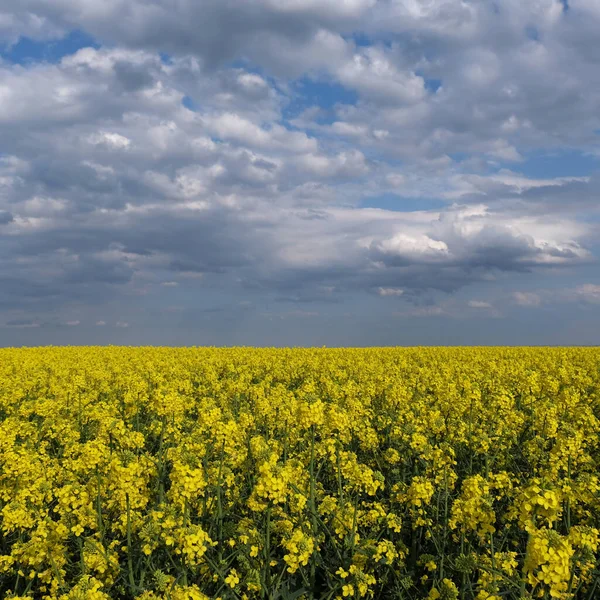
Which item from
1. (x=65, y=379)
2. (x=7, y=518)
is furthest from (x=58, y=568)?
(x=65, y=379)

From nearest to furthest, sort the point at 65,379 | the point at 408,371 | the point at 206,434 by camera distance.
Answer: the point at 206,434
the point at 65,379
the point at 408,371

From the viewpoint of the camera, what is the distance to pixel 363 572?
582 cm

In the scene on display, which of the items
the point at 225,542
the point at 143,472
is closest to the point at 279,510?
the point at 225,542

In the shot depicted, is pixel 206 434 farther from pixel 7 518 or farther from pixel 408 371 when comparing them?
pixel 408 371

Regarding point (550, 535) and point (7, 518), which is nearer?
point (550, 535)

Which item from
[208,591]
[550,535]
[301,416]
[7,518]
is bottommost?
[208,591]

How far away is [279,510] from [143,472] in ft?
7.67

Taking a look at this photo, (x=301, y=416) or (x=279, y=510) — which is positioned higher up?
(x=301, y=416)

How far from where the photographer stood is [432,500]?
8086mm

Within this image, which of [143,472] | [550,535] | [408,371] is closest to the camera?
[550,535]

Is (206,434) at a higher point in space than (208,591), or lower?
higher

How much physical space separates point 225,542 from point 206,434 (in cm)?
376

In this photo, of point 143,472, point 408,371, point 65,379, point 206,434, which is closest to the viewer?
point 143,472

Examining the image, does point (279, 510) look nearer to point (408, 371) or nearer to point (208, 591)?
point (208, 591)
